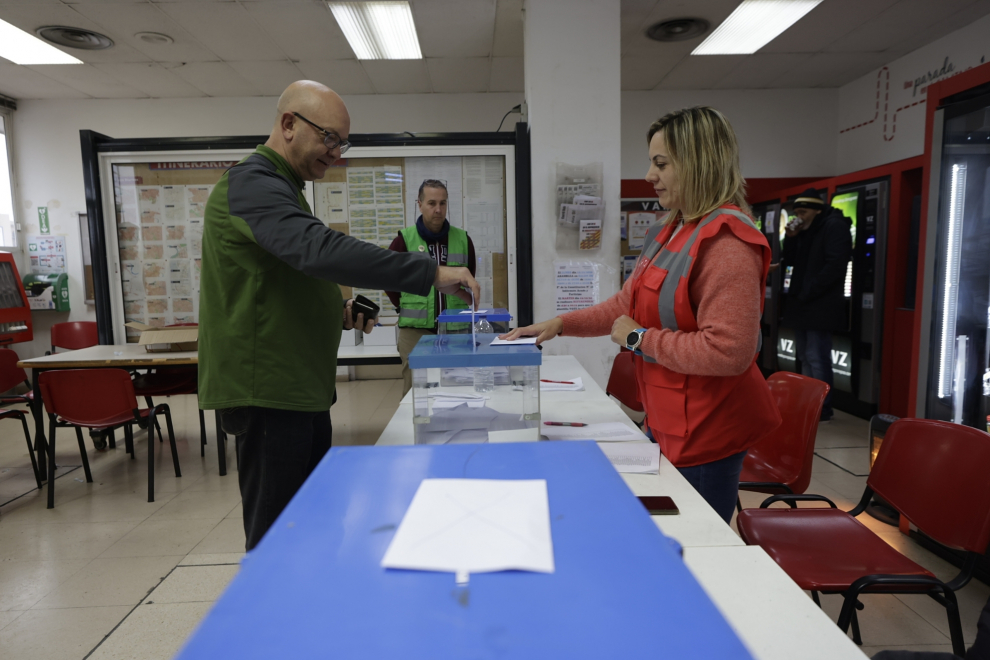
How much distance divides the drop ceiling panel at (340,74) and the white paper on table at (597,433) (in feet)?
16.2

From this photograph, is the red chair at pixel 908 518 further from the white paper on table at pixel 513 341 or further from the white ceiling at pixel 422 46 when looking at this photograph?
the white ceiling at pixel 422 46

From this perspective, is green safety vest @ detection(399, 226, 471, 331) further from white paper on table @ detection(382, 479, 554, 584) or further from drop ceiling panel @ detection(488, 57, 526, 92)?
white paper on table @ detection(382, 479, 554, 584)

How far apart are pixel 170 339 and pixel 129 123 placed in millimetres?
4164

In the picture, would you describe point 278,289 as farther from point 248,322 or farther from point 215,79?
point 215,79

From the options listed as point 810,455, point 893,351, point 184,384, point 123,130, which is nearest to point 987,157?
point 810,455

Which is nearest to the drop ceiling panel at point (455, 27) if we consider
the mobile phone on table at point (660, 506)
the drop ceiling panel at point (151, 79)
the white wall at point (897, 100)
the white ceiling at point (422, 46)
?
the white ceiling at point (422, 46)

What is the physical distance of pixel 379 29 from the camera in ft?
15.6

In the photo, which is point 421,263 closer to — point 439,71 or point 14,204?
point 439,71

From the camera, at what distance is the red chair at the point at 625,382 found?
2.90 meters

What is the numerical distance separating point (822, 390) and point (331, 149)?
1.87 metres

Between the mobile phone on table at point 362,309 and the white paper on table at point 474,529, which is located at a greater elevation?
the mobile phone on table at point 362,309

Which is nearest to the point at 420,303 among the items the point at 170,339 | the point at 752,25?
the point at 170,339

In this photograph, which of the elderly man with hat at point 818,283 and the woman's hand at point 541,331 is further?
the elderly man with hat at point 818,283

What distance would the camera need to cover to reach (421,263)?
1.33 meters
